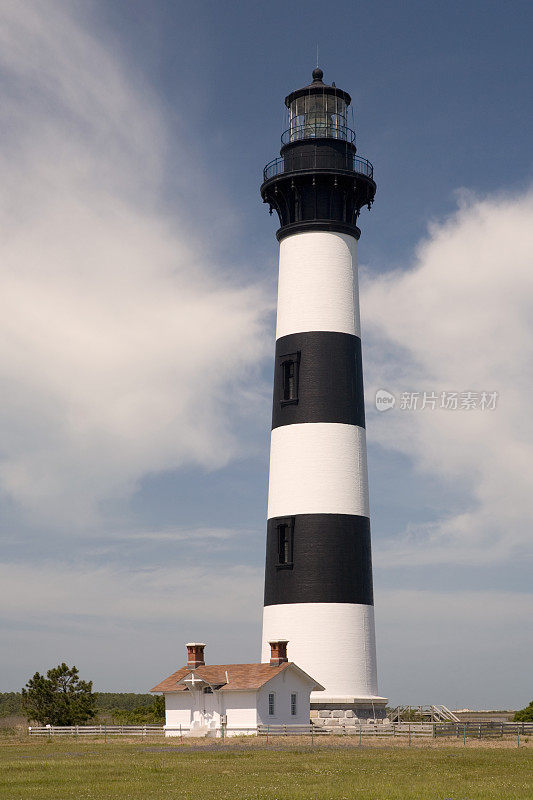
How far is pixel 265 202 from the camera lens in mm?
54812

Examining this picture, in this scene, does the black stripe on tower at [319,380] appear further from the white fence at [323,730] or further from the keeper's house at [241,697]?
the white fence at [323,730]

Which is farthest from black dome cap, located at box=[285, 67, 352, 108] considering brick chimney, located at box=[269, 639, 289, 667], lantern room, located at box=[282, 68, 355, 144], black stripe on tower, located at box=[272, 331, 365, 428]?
brick chimney, located at box=[269, 639, 289, 667]

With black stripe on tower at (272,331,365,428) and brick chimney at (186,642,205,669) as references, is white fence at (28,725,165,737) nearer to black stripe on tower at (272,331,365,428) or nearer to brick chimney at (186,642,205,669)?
brick chimney at (186,642,205,669)

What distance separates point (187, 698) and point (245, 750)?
11172mm

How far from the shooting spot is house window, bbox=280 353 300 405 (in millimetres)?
50500

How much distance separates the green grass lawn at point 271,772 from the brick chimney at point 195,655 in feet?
27.8

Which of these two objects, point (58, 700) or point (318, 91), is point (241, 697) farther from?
point (318, 91)

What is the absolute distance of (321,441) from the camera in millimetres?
49438

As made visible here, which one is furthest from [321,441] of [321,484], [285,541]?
[285,541]

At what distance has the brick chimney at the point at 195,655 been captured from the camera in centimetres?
5269

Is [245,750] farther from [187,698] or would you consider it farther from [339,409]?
[339,409]

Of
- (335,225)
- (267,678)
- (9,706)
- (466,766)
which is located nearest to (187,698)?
(267,678)

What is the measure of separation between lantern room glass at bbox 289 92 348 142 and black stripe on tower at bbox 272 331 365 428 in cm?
1115

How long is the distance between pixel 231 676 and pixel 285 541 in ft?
22.3
